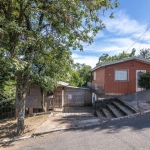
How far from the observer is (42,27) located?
9.47 m

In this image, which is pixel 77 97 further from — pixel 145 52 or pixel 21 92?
pixel 145 52

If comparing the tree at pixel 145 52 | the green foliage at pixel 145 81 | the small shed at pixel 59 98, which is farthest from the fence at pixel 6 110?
the tree at pixel 145 52

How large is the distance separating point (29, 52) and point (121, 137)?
19.9 ft

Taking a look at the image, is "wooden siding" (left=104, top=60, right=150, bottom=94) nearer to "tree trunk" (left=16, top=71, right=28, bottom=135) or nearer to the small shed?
the small shed

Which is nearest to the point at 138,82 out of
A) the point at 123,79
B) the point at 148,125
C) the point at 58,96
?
the point at 123,79

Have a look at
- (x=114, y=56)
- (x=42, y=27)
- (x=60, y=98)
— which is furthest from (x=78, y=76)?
(x=42, y=27)

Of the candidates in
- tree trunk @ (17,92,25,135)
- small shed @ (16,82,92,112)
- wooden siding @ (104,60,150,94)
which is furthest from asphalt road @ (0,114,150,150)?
wooden siding @ (104,60,150,94)

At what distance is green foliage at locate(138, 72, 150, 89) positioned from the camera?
15.6 meters

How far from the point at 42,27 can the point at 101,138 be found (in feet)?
20.3

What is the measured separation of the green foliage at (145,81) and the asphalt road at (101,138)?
7.83 meters

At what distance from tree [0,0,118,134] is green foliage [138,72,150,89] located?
786 centimetres

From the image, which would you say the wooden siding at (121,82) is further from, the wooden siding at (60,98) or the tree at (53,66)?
the tree at (53,66)

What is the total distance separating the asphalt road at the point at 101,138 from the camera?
5.95 m

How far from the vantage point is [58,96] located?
1531 centimetres
